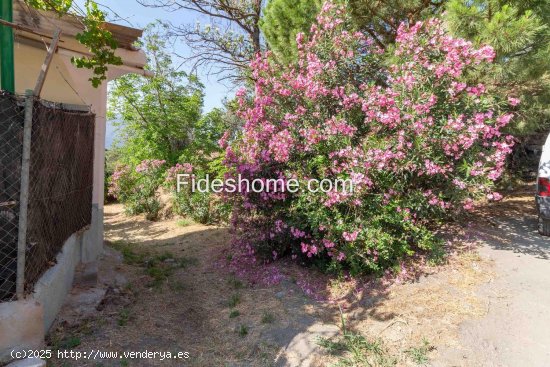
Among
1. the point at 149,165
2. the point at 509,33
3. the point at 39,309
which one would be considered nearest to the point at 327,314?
the point at 39,309

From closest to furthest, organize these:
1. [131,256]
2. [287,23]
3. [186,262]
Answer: [186,262]
[131,256]
[287,23]

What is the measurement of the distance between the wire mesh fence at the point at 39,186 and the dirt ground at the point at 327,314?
724 millimetres

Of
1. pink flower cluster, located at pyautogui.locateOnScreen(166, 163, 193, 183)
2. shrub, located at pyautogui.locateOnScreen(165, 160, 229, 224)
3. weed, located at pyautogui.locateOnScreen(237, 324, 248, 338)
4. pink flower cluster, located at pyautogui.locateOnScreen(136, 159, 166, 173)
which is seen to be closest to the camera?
weed, located at pyautogui.locateOnScreen(237, 324, 248, 338)

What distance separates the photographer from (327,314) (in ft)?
12.4

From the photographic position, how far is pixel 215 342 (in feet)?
11.2

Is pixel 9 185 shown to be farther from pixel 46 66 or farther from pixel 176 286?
pixel 176 286

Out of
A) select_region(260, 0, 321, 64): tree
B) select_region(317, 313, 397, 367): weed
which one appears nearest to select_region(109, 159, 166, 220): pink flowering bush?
select_region(260, 0, 321, 64): tree

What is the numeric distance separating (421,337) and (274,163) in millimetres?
2613

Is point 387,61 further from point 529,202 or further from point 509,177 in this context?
point 509,177

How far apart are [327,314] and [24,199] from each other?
292cm

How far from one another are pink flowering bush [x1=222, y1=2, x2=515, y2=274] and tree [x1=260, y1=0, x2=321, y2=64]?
71.5 inches

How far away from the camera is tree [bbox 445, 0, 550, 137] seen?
4512 millimetres

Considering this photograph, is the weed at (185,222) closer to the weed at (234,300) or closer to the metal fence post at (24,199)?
the weed at (234,300)

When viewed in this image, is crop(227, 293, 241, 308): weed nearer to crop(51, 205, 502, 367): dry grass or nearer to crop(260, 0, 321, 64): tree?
crop(51, 205, 502, 367): dry grass
